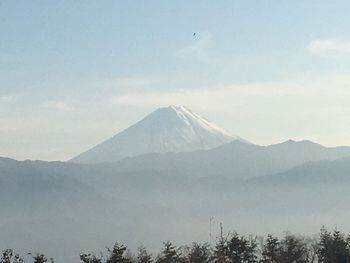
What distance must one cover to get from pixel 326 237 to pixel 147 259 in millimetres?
26137

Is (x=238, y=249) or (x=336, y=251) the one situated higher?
(x=238, y=249)

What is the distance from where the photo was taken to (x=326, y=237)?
254 feet

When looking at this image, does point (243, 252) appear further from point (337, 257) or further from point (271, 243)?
point (337, 257)

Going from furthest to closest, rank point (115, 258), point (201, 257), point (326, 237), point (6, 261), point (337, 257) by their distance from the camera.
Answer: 1. point (326, 237)
2. point (337, 257)
3. point (201, 257)
4. point (115, 258)
5. point (6, 261)

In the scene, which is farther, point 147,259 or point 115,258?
point 147,259

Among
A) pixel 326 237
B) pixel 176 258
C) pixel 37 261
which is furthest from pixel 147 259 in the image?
pixel 326 237

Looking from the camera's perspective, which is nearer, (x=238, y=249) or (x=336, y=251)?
(x=336, y=251)

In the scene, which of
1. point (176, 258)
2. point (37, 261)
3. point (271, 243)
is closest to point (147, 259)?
point (176, 258)

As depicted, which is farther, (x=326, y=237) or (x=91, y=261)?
(x=326, y=237)

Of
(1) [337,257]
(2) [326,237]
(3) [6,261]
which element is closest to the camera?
(3) [6,261]

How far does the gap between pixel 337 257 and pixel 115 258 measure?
28032 millimetres

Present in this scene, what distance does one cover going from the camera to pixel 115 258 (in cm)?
5422

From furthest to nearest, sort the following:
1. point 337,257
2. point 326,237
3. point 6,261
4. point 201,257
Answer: point 326,237, point 337,257, point 201,257, point 6,261

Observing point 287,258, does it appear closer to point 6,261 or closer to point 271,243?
point 271,243
